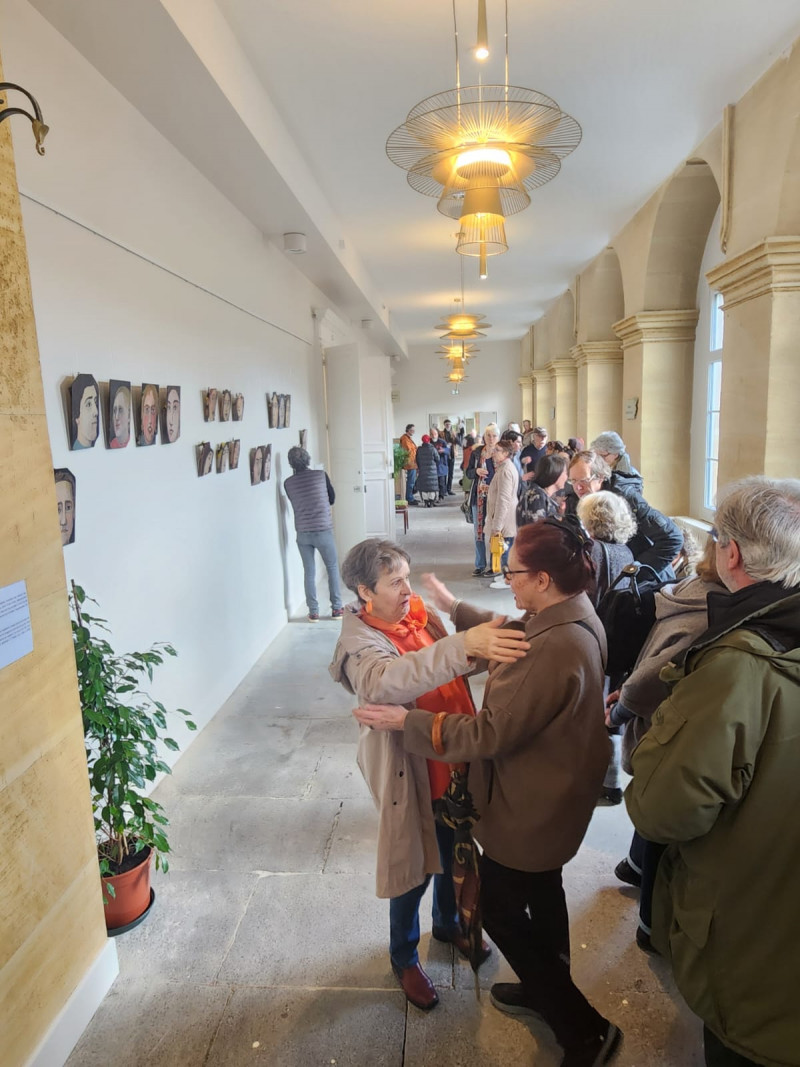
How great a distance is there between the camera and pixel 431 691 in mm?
1966

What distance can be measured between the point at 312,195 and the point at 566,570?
4875 millimetres

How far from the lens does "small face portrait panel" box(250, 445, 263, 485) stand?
5.56 metres

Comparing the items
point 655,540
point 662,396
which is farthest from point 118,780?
point 662,396

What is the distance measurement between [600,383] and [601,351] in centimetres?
44

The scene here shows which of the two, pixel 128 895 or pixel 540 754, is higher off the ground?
pixel 540 754

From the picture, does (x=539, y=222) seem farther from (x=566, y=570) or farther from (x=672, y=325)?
(x=566, y=570)

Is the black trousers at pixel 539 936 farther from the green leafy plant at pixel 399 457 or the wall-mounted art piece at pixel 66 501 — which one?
the green leafy plant at pixel 399 457

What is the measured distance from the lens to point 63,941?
2043 mm

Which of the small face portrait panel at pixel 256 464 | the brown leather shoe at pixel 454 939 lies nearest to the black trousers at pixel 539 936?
the brown leather shoe at pixel 454 939

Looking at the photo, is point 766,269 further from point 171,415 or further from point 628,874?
point 171,415

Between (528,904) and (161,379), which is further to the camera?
(161,379)

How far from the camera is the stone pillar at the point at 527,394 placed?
57.9ft

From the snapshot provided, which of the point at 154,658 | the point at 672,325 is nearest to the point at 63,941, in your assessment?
the point at 154,658

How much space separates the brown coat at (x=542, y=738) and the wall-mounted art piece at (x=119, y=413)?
7.11 ft
